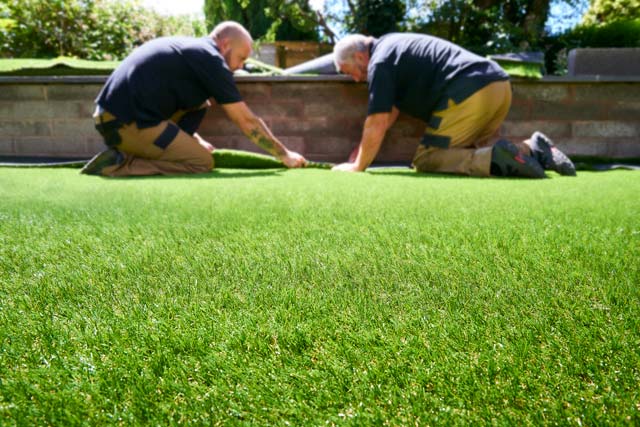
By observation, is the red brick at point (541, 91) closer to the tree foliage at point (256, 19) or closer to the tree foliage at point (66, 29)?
the tree foliage at point (66, 29)

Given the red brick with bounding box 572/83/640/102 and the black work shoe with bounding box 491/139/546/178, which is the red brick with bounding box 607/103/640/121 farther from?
the black work shoe with bounding box 491/139/546/178

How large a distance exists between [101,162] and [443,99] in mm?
3004

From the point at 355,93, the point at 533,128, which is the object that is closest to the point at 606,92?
the point at 533,128

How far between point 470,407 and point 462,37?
32.4 ft

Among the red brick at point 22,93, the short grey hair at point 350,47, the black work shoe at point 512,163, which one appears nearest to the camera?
the black work shoe at point 512,163

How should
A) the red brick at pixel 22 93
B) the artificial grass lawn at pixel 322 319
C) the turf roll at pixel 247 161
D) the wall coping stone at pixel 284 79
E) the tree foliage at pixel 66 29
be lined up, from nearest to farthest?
1. the artificial grass lawn at pixel 322 319
2. the turf roll at pixel 247 161
3. the wall coping stone at pixel 284 79
4. the red brick at pixel 22 93
5. the tree foliage at pixel 66 29

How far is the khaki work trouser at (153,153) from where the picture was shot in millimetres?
3684

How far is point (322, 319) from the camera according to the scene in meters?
0.87

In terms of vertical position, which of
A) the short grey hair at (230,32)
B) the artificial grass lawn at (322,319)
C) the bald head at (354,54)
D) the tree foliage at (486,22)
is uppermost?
the tree foliage at (486,22)

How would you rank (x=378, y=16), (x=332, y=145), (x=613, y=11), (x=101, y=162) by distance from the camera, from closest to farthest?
(x=101, y=162) → (x=332, y=145) → (x=613, y=11) → (x=378, y=16)

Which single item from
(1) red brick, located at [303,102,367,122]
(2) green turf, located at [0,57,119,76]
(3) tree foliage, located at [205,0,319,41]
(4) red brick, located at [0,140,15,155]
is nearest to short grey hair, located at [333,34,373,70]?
(1) red brick, located at [303,102,367,122]

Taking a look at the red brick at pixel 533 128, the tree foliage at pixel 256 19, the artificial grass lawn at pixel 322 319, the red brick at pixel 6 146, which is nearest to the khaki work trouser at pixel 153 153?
the red brick at pixel 6 146

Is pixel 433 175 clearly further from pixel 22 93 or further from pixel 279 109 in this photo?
pixel 22 93

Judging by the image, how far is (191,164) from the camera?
3938 millimetres
